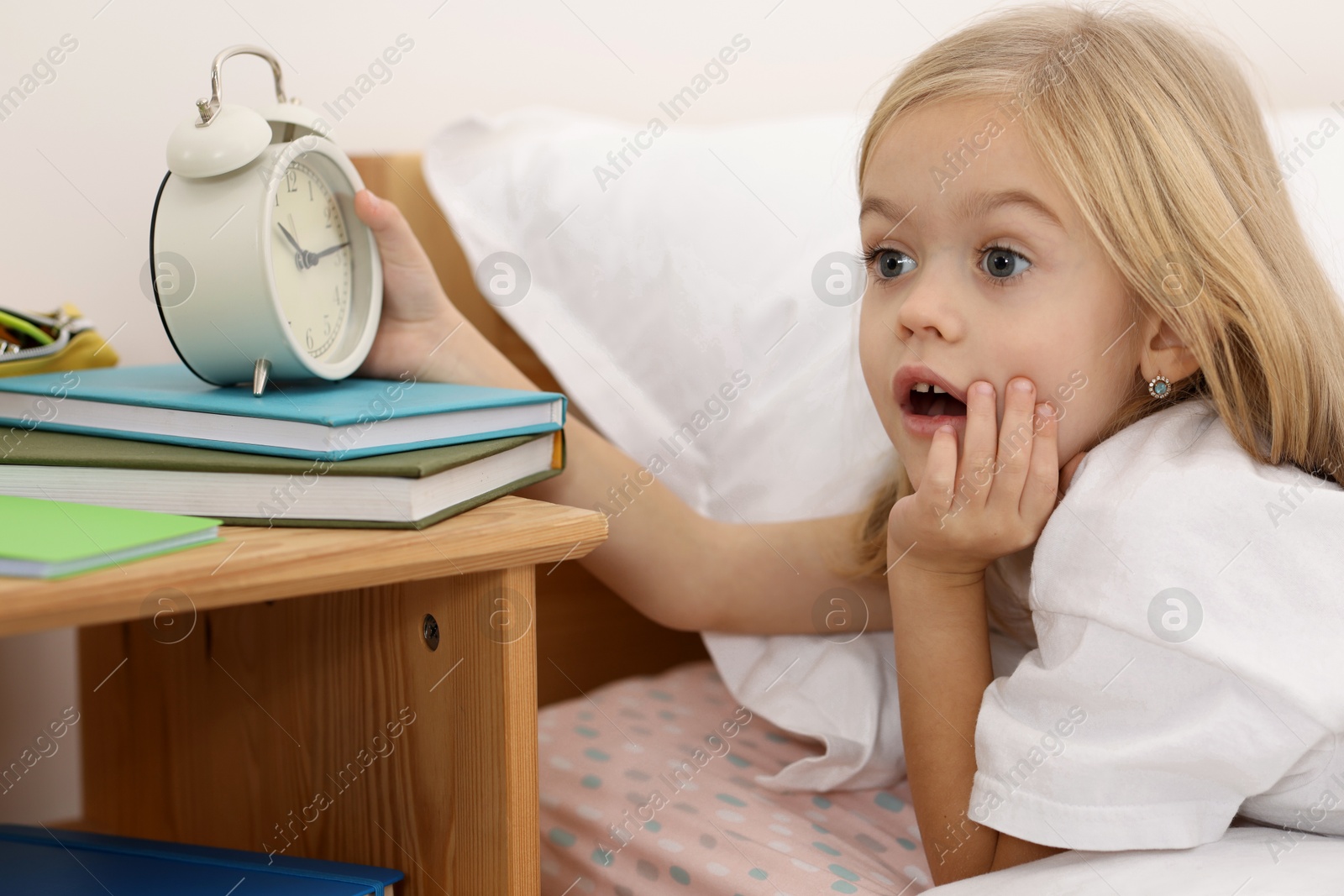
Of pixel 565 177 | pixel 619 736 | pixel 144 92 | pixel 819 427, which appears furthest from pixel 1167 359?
pixel 144 92

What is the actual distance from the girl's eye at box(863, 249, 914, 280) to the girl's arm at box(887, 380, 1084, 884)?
115mm

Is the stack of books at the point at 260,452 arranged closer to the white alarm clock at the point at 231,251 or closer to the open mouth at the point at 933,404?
the white alarm clock at the point at 231,251

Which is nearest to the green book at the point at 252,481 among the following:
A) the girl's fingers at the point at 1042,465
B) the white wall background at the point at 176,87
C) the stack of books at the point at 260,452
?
the stack of books at the point at 260,452

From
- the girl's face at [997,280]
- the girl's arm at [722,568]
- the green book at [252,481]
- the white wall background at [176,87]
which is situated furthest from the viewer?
the white wall background at [176,87]

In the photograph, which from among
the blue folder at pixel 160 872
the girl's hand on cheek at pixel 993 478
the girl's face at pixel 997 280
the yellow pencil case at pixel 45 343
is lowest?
the blue folder at pixel 160 872

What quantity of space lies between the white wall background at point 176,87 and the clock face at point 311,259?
0.45 m

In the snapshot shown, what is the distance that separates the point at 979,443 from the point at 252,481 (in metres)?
0.44

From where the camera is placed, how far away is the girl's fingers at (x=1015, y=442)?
26.7 inches

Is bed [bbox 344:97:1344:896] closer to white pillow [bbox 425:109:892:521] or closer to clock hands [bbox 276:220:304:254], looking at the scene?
white pillow [bbox 425:109:892:521]

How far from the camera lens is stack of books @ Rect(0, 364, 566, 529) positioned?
1.88 feet

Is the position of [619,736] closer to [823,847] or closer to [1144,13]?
[823,847]

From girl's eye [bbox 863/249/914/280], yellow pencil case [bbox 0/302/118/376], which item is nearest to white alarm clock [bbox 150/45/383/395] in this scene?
yellow pencil case [bbox 0/302/118/376]

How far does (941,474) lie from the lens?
27.4 inches

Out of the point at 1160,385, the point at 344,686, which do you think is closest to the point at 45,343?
the point at 344,686
